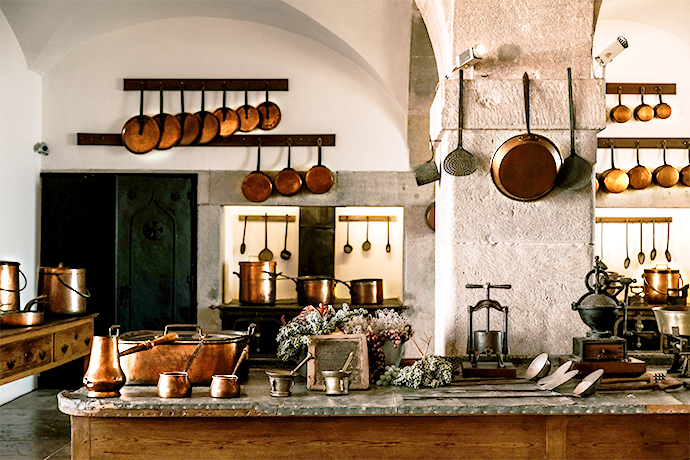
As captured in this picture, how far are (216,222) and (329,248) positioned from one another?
117cm

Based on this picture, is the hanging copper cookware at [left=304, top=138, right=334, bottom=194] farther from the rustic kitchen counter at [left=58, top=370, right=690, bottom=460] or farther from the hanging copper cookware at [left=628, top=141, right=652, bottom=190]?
the rustic kitchen counter at [left=58, top=370, right=690, bottom=460]

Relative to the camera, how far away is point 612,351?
2.89 meters

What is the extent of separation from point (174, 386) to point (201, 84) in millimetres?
4675

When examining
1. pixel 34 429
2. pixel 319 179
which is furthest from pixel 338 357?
pixel 319 179

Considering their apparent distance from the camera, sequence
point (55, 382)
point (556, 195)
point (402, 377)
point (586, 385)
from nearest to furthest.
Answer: point (586, 385)
point (402, 377)
point (556, 195)
point (55, 382)

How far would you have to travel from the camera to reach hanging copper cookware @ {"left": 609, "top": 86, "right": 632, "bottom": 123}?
6.77 metres

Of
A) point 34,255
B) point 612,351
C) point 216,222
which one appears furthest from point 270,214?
point 612,351

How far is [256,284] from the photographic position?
639 centimetres

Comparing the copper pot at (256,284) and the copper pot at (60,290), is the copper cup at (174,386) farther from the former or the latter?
the copper pot at (256,284)

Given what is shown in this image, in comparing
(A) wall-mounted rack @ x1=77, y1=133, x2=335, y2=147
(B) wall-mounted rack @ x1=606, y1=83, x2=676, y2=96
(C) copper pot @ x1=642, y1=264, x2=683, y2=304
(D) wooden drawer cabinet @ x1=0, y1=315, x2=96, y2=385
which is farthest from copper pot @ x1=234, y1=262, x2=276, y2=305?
(B) wall-mounted rack @ x1=606, y1=83, x2=676, y2=96

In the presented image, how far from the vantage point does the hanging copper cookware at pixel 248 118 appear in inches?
261

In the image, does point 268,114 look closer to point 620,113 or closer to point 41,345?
point 41,345

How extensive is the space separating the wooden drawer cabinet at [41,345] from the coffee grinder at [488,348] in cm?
282

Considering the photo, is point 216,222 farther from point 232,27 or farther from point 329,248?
point 232,27
